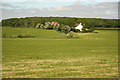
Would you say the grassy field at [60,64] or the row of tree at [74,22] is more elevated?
the row of tree at [74,22]

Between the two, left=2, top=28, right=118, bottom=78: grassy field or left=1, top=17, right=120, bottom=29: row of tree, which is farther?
left=1, top=17, right=120, bottom=29: row of tree

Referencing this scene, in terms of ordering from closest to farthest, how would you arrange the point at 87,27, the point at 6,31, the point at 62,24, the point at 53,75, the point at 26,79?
the point at 26,79 < the point at 53,75 < the point at 6,31 < the point at 62,24 < the point at 87,27

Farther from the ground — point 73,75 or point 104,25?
point 104,25

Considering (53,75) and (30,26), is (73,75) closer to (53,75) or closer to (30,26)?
(53,75)

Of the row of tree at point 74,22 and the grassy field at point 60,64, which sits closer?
the grassy field at point 60,64

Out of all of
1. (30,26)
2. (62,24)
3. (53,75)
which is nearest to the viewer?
(53,75)

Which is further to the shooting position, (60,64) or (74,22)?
(74,22)

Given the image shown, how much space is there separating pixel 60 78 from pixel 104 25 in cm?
7031

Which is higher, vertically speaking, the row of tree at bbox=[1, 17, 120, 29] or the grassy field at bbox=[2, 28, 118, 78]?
the row of tree at bbox=[1, 17, 120, 29]

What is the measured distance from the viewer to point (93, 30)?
71.1m

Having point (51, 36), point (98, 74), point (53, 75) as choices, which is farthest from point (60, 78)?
point (51, 36)

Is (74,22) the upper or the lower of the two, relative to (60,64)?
upper

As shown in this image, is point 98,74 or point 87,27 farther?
point 87,27

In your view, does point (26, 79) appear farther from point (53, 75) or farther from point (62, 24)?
point (62, 24)
